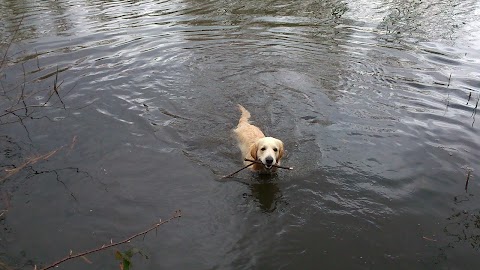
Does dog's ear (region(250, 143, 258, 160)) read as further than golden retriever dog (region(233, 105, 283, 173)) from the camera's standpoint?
Yes

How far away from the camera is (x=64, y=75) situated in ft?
33.2

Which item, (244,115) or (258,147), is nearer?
(258,147)

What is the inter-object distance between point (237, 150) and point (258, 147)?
1.18m

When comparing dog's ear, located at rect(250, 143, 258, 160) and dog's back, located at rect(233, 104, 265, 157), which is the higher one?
dog's ear, located at rect(250, 143, 258, 160)

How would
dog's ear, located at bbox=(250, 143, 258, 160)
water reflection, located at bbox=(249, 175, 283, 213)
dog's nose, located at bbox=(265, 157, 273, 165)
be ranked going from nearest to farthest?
1. water reflection, located at bbox=(249, 175, 283, 213)
2. dog's nose, located at bbox=(265, 157, 273, 165)
3. dog's ear, located at bbox=(250, 143, 258, 160)

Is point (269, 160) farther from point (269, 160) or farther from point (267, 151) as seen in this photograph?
point (267, 151)

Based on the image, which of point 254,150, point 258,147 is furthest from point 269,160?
point 254,150

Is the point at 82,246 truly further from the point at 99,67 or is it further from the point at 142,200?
the point at 99,67

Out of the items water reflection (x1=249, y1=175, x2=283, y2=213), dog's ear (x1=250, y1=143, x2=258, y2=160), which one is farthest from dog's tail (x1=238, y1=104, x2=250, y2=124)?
water reflection (x1=249, y1=175, x2=283, y2=213)

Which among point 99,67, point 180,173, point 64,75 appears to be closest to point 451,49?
point 180,173

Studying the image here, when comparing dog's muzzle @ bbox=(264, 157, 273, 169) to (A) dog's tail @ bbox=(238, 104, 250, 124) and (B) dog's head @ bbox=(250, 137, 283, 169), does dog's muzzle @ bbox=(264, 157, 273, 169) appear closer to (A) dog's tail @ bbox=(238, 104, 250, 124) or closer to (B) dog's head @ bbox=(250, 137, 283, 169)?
(B) dog's head @ bbox=(250, 137, 283, 169)

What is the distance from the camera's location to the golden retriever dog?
6.05 m

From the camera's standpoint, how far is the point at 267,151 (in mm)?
6059

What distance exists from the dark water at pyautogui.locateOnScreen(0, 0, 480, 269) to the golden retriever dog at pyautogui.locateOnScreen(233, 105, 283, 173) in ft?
0.70
